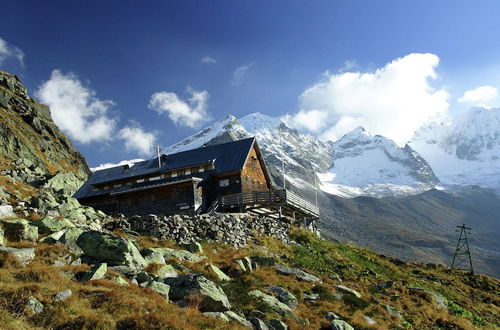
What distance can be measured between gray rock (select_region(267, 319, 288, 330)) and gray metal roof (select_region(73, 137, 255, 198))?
30813 mm

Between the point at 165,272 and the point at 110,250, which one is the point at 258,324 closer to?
the point at 165,272

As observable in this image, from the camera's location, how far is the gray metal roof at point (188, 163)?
4978 cm

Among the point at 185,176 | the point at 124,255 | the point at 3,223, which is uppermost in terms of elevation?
the point at 185,176

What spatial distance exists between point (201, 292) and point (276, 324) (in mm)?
3301

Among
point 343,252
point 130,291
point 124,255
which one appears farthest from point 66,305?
point 343,252

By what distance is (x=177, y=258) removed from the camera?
952 inches

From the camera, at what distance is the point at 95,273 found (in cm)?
1717

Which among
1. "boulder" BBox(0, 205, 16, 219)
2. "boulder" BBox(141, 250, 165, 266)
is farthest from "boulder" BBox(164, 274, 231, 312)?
"boulder" BBox(0, 205, 16, 219)

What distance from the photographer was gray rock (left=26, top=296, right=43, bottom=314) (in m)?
13.1

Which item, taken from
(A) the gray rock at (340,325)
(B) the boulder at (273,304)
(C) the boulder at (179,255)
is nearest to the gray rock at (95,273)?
(C) the boulder at (179,255)

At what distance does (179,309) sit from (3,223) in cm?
1107

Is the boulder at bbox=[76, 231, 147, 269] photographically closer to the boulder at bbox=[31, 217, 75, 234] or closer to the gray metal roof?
the boulder at bbox=[31, 217, 75, 234]

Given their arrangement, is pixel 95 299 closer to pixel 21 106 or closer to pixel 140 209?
pixel 140 209

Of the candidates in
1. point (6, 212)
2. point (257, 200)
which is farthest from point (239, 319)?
point (257, 200)
